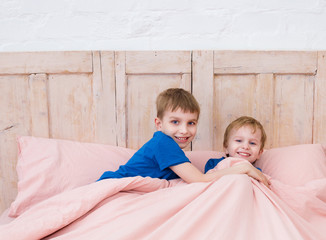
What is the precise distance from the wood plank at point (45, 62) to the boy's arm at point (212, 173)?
687 mm

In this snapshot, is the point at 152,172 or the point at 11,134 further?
the point at 11,134

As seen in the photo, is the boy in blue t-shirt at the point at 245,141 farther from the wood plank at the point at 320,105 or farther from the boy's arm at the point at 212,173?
the wood plank at the point at 320,105

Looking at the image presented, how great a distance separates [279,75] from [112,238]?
113cm

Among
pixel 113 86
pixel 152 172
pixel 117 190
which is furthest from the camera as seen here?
pixel 113 86

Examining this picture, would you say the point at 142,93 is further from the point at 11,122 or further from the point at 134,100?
the point at 11,122

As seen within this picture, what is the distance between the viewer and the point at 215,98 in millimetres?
1594

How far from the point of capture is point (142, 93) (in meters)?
1.58

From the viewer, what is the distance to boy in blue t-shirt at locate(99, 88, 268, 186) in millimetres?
1178

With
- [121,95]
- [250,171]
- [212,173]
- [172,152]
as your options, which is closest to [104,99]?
[121,95]

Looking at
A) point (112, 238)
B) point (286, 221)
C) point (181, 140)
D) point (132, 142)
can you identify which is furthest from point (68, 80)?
point (286, 221)

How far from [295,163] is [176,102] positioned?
549mm
